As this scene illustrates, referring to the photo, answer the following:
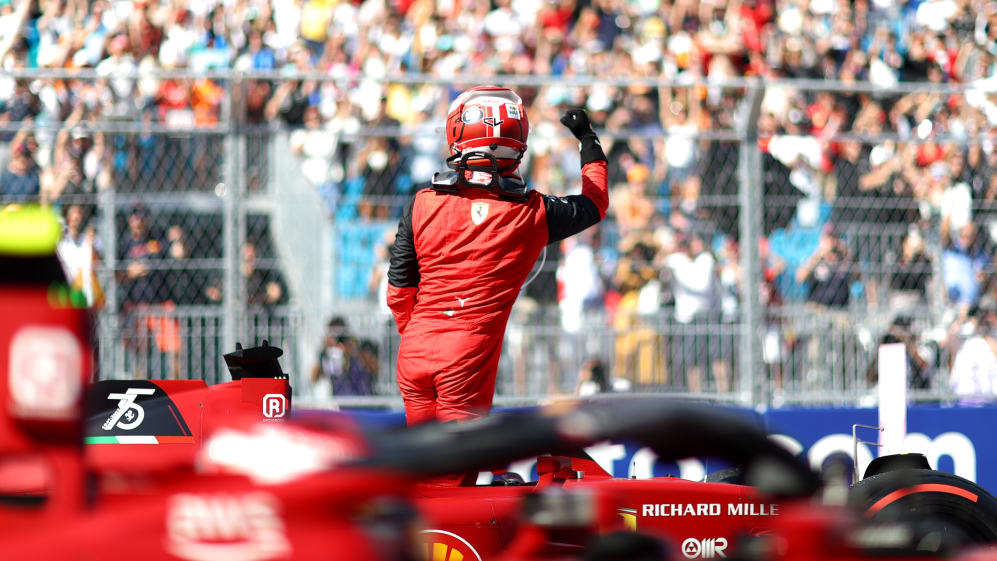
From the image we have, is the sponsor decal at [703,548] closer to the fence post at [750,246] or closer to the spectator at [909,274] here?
the fence post at [750,246]

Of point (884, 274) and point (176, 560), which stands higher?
point (884, 274)

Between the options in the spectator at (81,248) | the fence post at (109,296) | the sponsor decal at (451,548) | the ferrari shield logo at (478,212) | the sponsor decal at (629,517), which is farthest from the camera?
the fence post at (109,296)

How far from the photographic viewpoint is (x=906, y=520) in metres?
3.36

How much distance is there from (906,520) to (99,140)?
7.13m

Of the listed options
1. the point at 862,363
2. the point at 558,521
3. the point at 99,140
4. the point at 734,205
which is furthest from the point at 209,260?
the point at 558,521

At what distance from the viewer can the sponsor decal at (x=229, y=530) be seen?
8.29 ft

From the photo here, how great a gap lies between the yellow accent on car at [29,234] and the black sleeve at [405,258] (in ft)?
10.6

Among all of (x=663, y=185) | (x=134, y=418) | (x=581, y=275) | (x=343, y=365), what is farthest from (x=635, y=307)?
(x=134, y=418)

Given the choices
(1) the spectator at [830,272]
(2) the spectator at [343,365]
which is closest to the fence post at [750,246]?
(1) the spectator at [830,272]

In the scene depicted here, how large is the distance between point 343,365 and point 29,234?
6616mm

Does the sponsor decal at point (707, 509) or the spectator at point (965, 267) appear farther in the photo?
the spectator at point (965, 267)

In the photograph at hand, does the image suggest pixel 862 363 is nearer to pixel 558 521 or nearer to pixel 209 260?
pixel 209 260

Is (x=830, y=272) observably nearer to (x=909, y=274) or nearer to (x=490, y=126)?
(x=909, y=274)

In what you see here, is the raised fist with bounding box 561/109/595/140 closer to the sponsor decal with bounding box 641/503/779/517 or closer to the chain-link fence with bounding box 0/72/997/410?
the sponsor decal with bounding box 641/503/779/517
